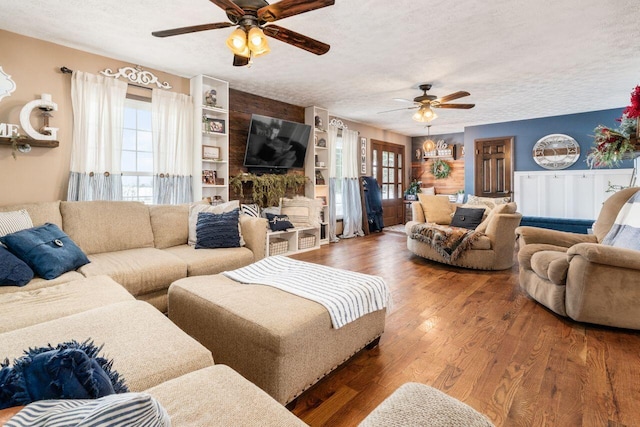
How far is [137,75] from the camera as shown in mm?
3703

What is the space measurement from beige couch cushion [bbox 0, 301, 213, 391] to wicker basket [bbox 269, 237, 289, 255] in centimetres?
329

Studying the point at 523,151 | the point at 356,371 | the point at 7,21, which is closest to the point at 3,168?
the point at 7,21

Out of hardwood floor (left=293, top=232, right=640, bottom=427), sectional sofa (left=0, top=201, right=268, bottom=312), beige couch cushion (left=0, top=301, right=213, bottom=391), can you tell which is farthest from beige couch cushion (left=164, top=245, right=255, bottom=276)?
hardwood floor (left=293, top=232, right=640, bottom=427)

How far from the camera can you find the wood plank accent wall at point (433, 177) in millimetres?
8430

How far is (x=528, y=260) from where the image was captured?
2936mm

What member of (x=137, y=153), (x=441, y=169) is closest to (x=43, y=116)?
→ (x=137, y=153)

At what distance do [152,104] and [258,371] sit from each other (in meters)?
3.51

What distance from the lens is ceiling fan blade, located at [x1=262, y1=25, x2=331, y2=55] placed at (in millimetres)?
2260

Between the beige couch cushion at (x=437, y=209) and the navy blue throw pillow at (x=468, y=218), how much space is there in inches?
8.8

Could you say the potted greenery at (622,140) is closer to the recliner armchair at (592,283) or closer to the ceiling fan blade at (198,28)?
the recliner armchair at (592,283)

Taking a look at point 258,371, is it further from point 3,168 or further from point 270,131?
point 270,131

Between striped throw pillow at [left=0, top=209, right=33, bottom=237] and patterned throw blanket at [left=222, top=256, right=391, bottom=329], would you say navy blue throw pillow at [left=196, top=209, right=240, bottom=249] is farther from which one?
striped throw pillow at [left=0, top=209, right=33, bottom=237]

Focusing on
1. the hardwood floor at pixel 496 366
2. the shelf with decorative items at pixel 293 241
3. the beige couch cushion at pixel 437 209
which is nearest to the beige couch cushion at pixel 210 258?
the hardwood floor at pixel 496 366

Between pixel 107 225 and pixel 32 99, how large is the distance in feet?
4.74
